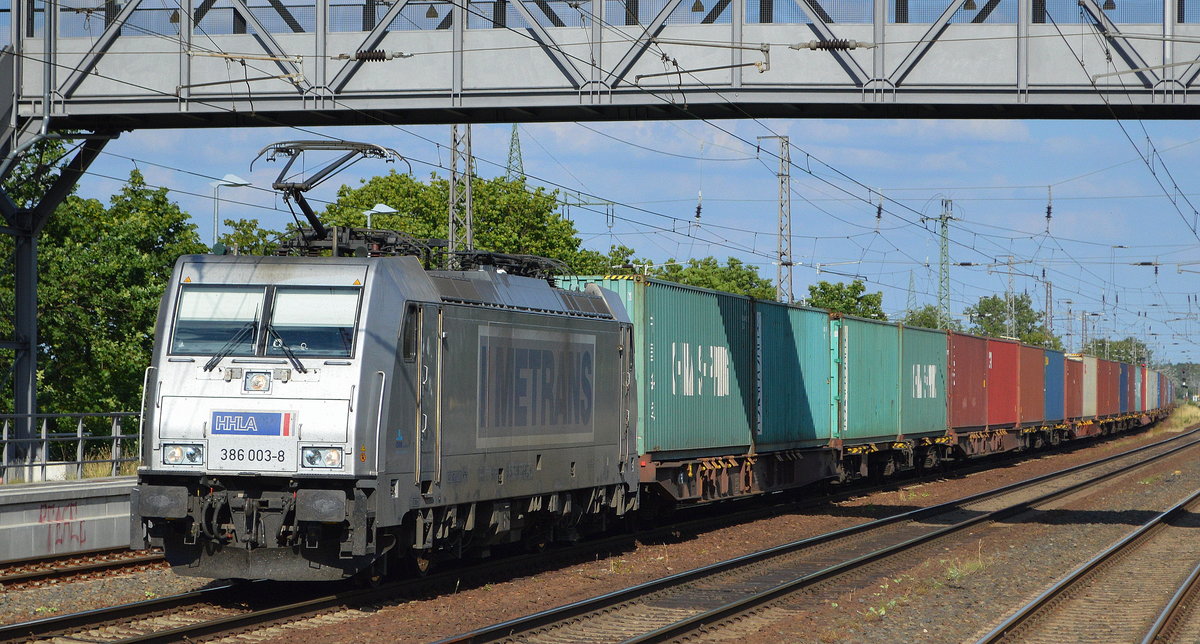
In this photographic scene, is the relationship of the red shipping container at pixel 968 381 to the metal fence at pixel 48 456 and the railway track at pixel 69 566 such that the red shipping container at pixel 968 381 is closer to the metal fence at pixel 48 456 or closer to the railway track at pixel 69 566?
the metal fence at pixel 48 456

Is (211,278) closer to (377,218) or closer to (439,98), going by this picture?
(439,98)

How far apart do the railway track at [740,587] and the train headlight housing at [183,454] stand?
3.22 metres

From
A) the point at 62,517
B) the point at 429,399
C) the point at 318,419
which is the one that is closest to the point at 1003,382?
the point at 429,399

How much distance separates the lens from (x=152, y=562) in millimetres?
15250

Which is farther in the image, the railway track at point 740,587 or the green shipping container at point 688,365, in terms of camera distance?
the green shipping container at point 688,365

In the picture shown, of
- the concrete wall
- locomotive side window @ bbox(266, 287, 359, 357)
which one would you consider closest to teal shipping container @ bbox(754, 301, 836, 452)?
the concrete wall

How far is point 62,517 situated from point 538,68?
849 centimetres

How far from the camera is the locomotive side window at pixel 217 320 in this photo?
12.1 m

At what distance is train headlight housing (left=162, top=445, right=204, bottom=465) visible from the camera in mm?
11695

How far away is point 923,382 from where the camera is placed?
30.9 m

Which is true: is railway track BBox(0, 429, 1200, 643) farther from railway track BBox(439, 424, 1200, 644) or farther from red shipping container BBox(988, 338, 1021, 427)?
red shipping container BBox(988, 338, 1021, 427)

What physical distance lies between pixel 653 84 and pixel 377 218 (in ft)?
99.6

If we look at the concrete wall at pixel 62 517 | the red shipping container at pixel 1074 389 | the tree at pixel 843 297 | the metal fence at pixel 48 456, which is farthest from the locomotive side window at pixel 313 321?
the tree at pixel 843 297

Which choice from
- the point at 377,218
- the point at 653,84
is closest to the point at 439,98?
the point at 653,84
